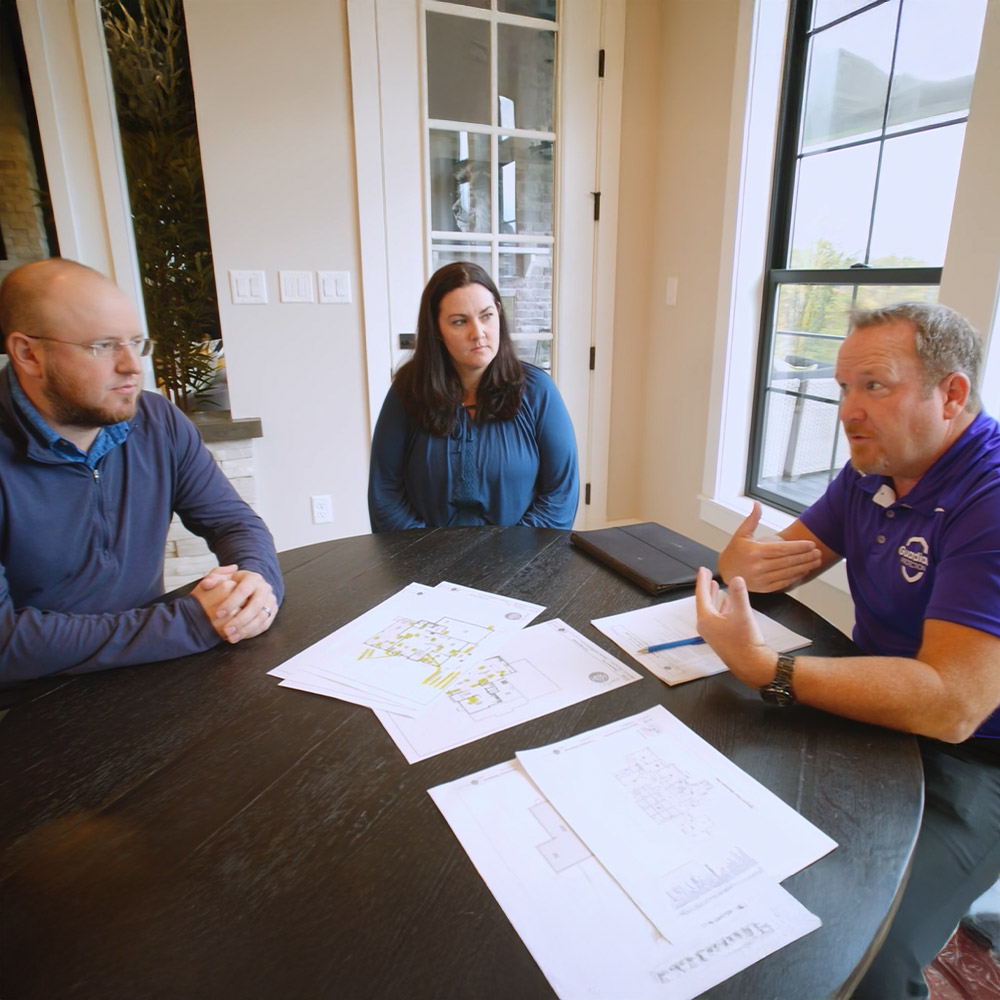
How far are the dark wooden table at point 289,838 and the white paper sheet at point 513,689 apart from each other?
21 mm

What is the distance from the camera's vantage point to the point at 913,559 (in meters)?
1.09

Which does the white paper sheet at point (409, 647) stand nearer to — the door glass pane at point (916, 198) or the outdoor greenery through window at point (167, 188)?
the door glass pane at point (916, 198)

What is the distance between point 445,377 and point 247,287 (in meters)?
1.24

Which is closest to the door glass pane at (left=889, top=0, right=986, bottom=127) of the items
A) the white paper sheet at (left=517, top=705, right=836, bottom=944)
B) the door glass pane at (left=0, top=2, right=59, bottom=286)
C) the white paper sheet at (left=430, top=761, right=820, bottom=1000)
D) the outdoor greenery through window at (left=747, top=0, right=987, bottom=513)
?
the outdoor greenery through window at (left=747, top=0, right=987, bottom=513)

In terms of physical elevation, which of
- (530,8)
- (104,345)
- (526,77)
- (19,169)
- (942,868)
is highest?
(530,8)

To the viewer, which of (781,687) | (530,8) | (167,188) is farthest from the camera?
(530,8)

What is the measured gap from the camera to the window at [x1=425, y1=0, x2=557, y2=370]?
265cm

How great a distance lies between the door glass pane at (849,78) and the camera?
2.07 metres

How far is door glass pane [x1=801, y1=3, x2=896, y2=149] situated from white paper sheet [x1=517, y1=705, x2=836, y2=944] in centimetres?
223

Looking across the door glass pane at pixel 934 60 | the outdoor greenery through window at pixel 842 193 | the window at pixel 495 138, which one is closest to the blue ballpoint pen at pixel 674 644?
the outdoor greenery through window at pixel 842 193

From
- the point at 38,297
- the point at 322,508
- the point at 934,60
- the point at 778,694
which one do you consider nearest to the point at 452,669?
the point at 778,694

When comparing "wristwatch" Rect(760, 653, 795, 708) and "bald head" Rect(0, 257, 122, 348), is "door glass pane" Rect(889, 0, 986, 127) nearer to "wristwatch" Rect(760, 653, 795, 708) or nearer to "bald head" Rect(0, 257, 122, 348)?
"wristwatch" Rect(760, 653, 795, 708)

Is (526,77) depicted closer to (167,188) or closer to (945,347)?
(167,188)

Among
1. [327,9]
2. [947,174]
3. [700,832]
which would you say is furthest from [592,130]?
[700,832]
